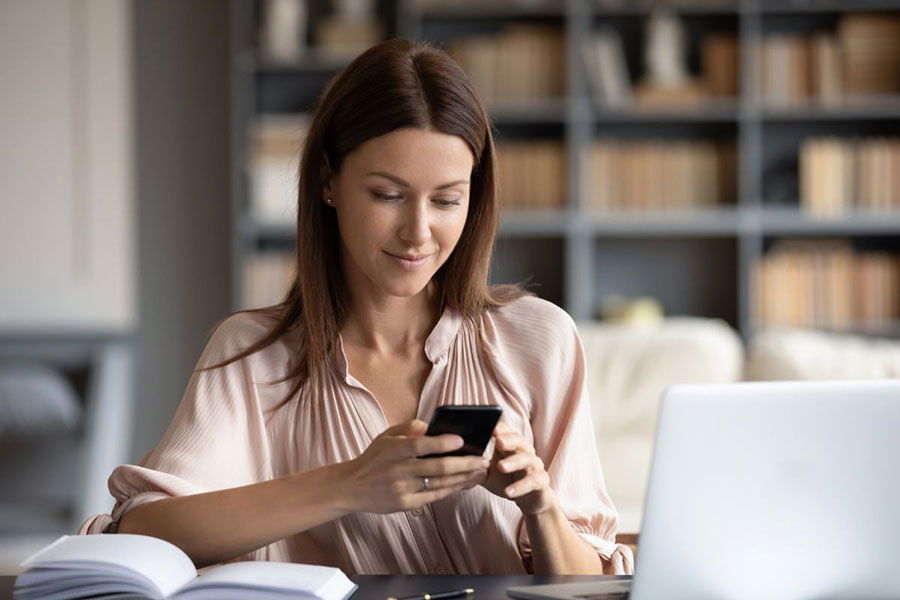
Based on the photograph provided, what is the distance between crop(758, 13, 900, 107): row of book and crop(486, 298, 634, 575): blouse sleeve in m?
3.22

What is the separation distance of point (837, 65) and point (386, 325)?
3.46 meters

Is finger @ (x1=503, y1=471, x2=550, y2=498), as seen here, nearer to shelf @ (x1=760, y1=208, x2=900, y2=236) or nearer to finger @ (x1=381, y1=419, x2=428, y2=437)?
finger @ (x1=381, y1=419, x2=428, y2=437)

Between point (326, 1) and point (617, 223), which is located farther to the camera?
point (326, 1)

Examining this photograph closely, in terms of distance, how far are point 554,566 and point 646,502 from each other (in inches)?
17.0

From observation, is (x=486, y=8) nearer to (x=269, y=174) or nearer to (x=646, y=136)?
(x=646, y=136)

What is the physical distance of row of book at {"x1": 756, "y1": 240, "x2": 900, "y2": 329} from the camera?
15.6ft

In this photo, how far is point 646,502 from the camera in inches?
44.9

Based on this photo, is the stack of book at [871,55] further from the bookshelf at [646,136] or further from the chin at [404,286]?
the chin at [404,286]

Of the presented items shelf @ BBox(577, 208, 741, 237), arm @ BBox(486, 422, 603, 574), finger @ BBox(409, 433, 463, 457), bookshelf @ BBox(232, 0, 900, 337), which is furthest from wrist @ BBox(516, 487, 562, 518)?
shelf @ BBox(577, 208, 741, 237)

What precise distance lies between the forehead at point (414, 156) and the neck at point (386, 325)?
22 centimetres

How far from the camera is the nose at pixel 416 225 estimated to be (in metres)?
1.60

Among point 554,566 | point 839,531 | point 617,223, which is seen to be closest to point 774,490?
Result: point 839,531

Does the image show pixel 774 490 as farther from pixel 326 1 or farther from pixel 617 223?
pixel 326 1

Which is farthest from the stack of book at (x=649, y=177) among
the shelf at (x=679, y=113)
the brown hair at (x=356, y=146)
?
the brown hair at (x=356, y=146)
